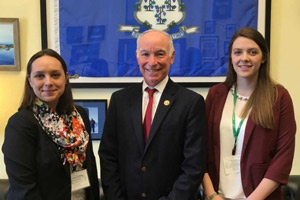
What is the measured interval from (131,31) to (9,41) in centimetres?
109

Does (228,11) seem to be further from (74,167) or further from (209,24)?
(74,167)

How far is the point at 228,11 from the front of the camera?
2.51m

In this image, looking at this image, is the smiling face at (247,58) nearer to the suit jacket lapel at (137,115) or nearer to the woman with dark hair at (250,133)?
the woman with dark hair at (250,133)

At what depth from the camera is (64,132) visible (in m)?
1.42

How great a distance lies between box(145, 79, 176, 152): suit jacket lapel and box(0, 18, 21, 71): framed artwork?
1646mm

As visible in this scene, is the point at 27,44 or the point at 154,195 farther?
the point at 27,44

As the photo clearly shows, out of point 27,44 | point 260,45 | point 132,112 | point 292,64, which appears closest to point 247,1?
point 292,64

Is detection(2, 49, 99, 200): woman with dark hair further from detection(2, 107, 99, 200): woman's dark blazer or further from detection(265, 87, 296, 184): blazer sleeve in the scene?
detection(265, 87, 296, 184): blazer sleeve

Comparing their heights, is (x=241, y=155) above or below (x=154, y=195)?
above

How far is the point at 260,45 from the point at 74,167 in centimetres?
121

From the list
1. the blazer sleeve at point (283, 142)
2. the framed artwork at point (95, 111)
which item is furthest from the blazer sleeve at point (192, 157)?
the framed artwork at point (95, 111)

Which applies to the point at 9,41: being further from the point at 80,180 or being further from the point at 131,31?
the point at 80,180

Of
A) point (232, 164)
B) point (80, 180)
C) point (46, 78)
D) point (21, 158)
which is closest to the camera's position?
point (21, 158)

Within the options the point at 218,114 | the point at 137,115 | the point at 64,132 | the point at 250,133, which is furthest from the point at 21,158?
the point at 250,133
